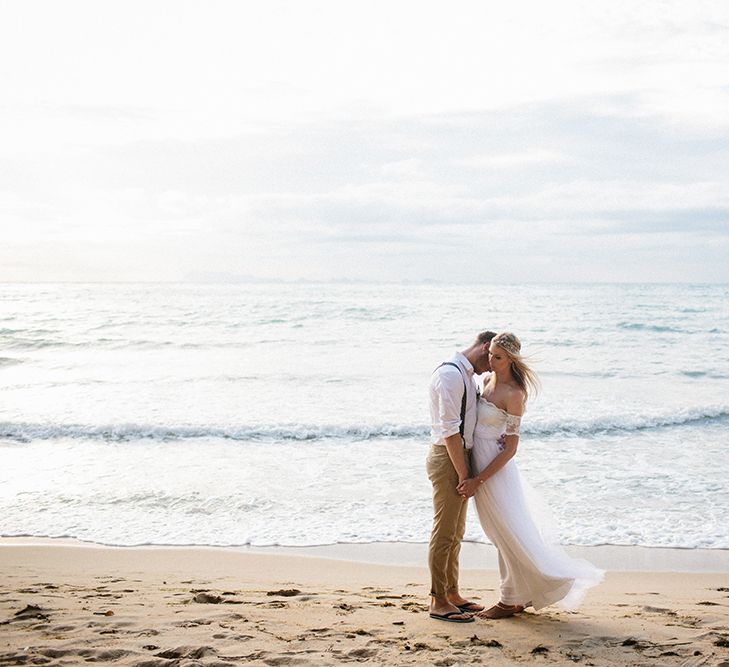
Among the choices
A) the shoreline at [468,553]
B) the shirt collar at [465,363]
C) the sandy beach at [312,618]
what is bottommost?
the shoreline at [468,553]

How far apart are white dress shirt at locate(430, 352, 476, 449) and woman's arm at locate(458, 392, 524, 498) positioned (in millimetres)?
261

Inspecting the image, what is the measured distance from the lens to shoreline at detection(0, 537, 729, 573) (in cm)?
714

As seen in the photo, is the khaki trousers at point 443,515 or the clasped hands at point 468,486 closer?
the clasped hands at point 468,486

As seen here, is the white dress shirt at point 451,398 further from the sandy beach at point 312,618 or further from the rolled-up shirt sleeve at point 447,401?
the sandy beach at point 312,618

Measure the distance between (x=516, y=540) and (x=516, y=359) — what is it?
1.26m

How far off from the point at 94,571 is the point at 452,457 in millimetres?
3865

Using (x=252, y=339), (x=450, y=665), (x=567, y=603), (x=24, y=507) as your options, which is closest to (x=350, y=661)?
(x=450, y=665)

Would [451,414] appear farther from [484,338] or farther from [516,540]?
[516,540]

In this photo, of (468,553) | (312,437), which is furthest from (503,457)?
(312,437)

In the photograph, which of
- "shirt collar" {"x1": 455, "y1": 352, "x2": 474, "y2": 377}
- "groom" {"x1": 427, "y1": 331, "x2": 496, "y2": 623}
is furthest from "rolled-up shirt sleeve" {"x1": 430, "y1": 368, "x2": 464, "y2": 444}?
"shirt collar" {"x1": 455, "y1": 352, "x2": 474, "y2": 377}

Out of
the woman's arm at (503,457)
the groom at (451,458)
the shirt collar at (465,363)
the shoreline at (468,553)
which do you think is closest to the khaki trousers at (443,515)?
the groom at (451,458)

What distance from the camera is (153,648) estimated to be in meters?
4.47

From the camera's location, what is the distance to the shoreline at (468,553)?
7141 mm

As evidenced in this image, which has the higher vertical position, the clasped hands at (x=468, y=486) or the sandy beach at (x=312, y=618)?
the clasped hands at (x=468, y=486)
